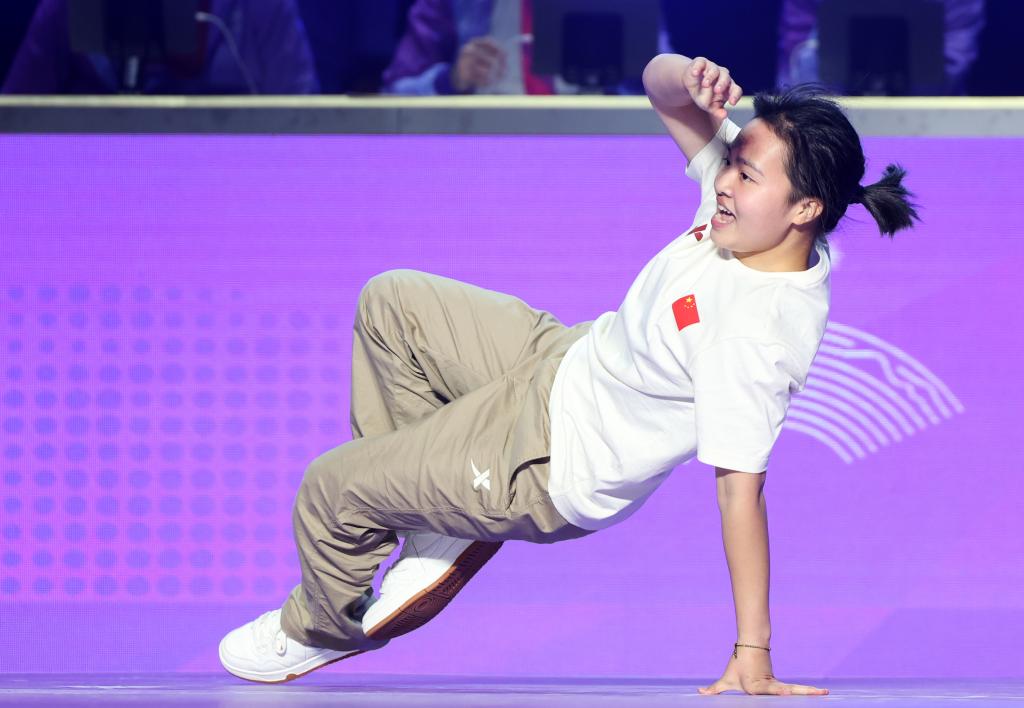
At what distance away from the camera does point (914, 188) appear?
2.04m

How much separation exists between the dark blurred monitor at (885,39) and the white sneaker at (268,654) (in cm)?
134

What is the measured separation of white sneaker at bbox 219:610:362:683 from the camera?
4.89 feet

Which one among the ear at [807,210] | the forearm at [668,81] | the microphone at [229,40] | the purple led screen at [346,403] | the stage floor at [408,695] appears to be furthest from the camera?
the microphone at [229,40]

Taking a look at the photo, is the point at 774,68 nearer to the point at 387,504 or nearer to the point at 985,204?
the point at 985,204

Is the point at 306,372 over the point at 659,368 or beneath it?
beneath

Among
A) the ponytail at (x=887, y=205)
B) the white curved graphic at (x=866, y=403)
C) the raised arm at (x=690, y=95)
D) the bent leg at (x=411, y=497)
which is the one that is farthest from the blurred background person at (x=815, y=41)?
the bent leg at (x=411, y=497)

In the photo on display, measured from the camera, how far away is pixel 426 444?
1.37 m

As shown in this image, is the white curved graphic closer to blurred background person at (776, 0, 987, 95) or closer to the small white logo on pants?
blurred background person at (776, 0, 987, 95)

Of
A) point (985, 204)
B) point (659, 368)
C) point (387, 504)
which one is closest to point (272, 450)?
point (387, 504)

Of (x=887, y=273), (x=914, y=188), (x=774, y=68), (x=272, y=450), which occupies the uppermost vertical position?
(x=774, y=68)

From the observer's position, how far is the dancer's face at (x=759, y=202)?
3.97 feet

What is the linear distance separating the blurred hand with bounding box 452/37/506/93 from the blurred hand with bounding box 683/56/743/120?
0.94 m

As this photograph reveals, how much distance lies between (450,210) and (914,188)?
0.80 metres

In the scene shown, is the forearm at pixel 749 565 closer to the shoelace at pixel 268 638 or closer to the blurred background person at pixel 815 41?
the shoelace at pixel 268 638
